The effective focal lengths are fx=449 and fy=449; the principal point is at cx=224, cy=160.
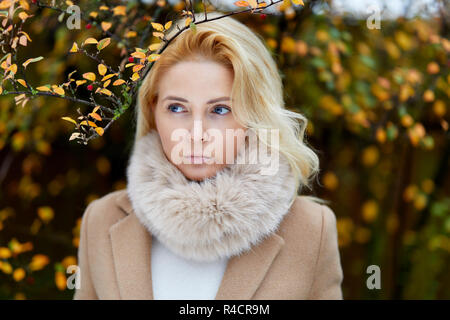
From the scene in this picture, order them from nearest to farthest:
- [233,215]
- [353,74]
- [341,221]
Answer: [233,215] → [353,74] → [341,221]

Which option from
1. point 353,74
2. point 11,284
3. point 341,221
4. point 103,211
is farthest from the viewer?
point 341,221

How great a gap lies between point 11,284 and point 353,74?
2590 mm

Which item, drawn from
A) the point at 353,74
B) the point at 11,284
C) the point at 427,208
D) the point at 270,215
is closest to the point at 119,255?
the point at 270,215

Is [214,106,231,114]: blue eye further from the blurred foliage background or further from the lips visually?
the blurred foliage background

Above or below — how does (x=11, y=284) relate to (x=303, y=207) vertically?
below

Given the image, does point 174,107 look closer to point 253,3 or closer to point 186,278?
point 253,3

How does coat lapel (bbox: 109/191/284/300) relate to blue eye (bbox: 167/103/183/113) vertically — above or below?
below

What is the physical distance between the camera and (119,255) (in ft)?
5.99

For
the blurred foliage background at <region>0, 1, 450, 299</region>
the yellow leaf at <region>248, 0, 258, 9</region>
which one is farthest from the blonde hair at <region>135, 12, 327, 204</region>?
the blurred foliage background at <region>0, 1, 450, 299</region>

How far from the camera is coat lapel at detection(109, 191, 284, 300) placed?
68.6 inches

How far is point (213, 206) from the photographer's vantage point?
65.9 inches

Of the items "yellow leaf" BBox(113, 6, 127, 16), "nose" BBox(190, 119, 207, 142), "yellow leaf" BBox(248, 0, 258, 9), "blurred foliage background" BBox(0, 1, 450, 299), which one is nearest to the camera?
"yellow leaf" BBox(248, 0, 258, 9)
